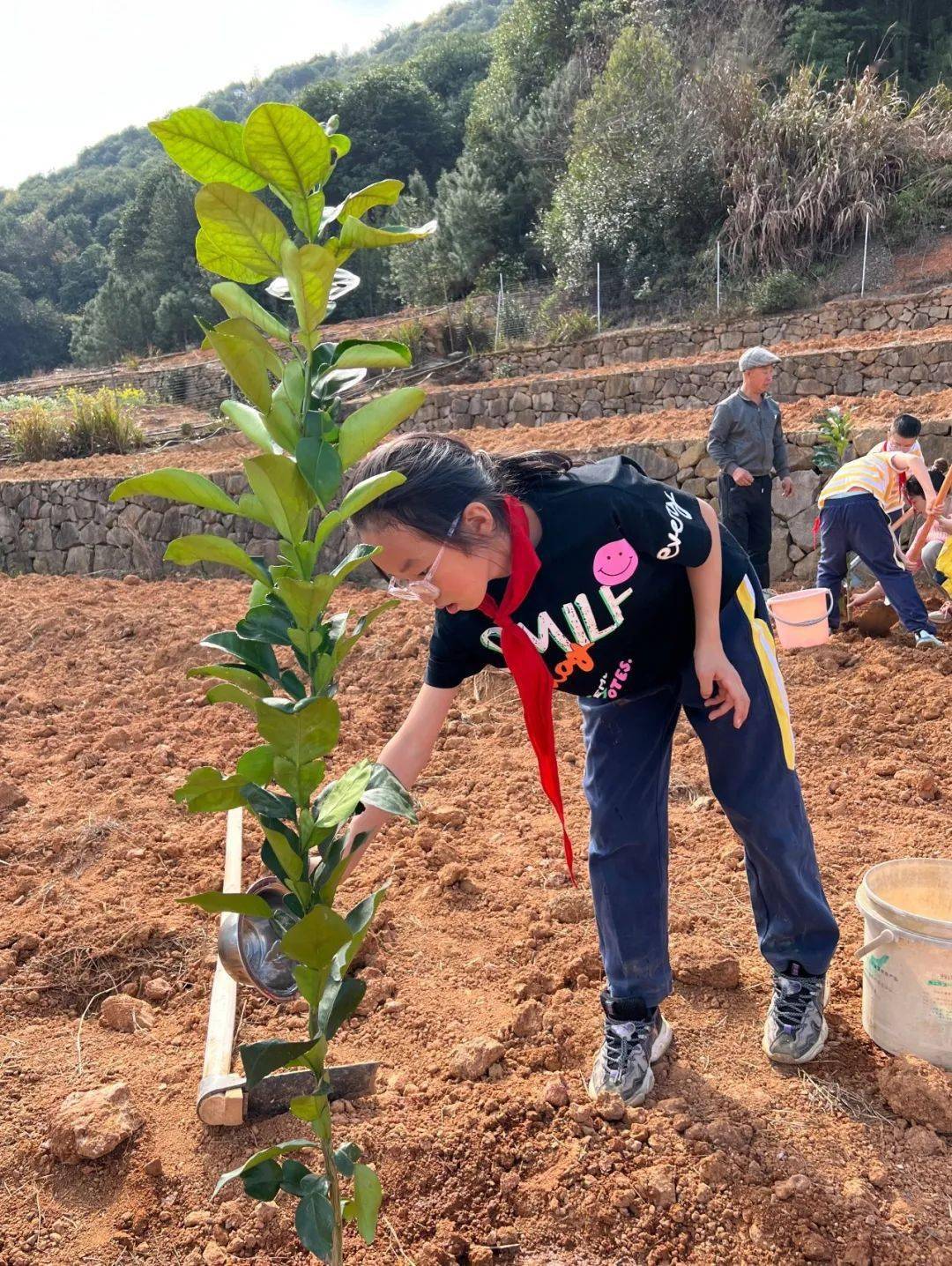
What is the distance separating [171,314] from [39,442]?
2130cm

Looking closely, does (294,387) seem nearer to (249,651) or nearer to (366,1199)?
(249,651)

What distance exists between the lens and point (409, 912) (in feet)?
9.73

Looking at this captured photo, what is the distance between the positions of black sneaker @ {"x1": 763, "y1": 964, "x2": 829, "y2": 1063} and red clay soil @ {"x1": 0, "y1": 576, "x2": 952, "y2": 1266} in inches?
1.9

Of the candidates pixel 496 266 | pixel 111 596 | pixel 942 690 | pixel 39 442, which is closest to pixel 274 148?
pixel 942 690

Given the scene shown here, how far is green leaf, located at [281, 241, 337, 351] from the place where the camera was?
1076mm

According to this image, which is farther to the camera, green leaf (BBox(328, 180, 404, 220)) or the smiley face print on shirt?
the smiley face print on shirt

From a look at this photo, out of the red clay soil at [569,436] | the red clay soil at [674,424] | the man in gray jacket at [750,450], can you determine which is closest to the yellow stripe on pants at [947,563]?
the man in gray jacket at [750,450]

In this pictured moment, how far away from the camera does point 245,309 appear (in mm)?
1219

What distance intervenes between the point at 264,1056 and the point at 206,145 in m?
1.08

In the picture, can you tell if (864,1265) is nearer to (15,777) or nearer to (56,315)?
(15,777)

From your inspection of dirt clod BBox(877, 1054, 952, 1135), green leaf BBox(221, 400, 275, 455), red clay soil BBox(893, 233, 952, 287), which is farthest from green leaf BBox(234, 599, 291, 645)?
red clay soil BBox(893, 233, 952, 287)

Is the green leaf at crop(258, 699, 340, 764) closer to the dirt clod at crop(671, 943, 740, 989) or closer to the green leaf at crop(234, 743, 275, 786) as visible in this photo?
the green leaf at crop(234, 743, 275, 786)

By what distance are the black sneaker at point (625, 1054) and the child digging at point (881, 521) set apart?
381 centimetres

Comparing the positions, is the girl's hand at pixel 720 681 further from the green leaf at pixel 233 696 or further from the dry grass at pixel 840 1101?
the green leaf at pixel 233 696
